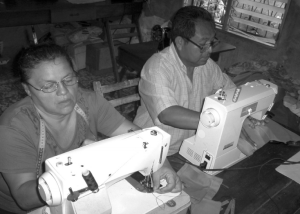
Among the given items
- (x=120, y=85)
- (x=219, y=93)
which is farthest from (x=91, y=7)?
(x=219, y=93)

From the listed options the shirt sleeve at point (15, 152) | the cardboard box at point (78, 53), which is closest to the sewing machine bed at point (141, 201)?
the shirt sleeve at point (15, 152)

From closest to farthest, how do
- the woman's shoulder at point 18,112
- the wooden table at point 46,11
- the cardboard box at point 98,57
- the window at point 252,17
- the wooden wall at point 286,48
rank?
the woman's shoulder at point 18,112, the wooden table at point 46,11, the wooden wall at point 286,48, the window at point 252,17, the cardboard box at point 98,57

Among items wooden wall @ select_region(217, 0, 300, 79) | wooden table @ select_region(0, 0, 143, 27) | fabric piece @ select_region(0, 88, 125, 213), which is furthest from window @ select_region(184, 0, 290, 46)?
fabric piece @ select_region(0, 88, 125, 213)

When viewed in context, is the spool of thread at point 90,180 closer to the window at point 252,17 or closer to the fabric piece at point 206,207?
the fabric piece at point 206,207

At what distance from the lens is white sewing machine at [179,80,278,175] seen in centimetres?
121

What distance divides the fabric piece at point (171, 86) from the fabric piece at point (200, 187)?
0.39m

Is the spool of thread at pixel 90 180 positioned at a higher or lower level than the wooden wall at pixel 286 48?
higher

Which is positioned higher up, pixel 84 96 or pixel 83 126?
pixel 84 96

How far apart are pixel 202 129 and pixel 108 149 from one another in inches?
22.9

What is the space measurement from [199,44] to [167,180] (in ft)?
2.79

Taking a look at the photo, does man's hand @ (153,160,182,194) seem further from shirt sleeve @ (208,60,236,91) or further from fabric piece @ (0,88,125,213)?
shirt sleeve @ (208,60,236,91)

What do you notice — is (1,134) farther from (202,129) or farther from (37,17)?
(37,17)

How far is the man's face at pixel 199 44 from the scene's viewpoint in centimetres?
153

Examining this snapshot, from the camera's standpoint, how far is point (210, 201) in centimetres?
111
